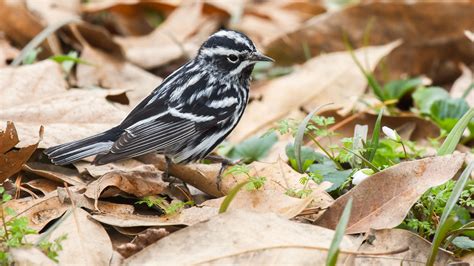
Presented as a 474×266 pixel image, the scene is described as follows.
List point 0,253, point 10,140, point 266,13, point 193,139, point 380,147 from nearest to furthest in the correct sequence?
point 0,253 < point 10,140 < point 380,147 < point 193,139 < point 266,13

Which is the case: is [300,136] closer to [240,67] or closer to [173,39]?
[240,67]

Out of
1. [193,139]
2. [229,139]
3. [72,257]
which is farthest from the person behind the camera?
[229,139]

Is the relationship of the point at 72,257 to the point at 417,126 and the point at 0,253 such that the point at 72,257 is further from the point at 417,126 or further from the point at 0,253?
the point at 417,126

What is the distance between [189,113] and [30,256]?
2.25 meters

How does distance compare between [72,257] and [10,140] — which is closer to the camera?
[72,257]

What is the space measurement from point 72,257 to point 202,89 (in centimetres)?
217

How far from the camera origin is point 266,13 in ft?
31.5

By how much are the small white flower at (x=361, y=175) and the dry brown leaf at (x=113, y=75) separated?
2775 millimetres

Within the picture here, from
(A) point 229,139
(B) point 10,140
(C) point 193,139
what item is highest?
(B) point 10,140

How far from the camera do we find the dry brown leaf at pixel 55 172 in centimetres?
494

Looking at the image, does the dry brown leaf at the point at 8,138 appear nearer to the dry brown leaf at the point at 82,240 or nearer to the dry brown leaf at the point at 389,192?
the dry brown leaf at the point at 82,240

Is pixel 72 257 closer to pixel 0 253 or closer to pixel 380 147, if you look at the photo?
pixel 0 253

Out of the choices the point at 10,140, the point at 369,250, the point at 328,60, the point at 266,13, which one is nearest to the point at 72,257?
the point at 10,140

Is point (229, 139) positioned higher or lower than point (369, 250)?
lower
